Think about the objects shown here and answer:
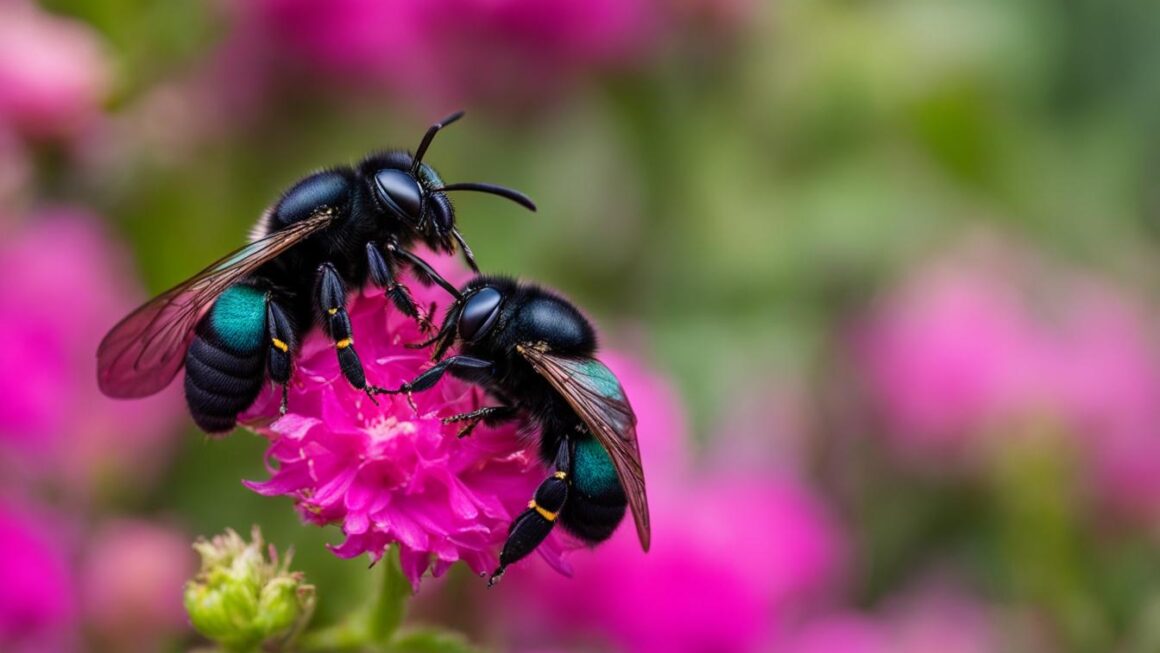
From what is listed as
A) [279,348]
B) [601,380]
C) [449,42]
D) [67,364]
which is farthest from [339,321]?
[449,42]

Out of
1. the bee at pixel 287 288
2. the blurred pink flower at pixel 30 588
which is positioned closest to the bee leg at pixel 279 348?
the bee at pixel 287 288

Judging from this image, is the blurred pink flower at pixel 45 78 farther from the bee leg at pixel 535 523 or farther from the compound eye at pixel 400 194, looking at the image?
the bee leg at pixel 535 523

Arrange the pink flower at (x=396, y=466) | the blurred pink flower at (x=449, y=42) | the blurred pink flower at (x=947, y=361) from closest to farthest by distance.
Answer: the pink flower at (x=396, y=466) < the blurred pink flower at (x=449, y=42) < the blurred pink flower at (x=947, y=361)

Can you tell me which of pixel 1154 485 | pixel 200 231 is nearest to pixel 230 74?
pixel 200 231

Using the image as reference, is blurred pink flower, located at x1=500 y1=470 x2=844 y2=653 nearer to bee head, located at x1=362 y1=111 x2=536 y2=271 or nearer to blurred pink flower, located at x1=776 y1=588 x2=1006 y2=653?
blurred pink flower, located at x1=776 y1=588 x2=1006 y2=653

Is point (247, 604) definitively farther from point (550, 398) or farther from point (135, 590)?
point (135, 590)

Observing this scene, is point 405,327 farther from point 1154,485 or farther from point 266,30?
point 1154,485
